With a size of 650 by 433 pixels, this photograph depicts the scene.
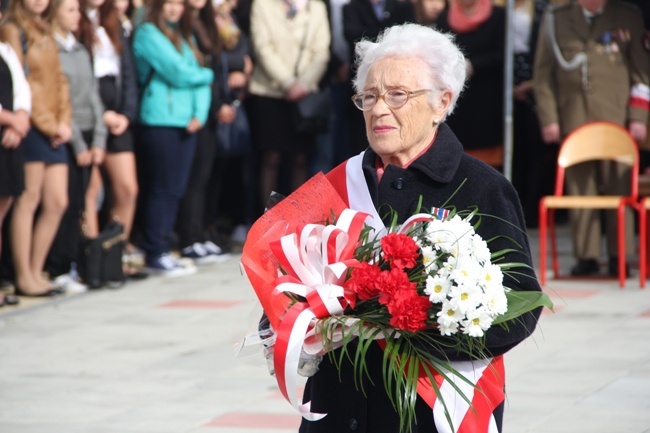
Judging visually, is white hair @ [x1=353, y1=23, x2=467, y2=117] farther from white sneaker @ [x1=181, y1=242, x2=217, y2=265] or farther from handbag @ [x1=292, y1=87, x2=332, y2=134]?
handbag @ [x1=292, y1=87, x2=332, y2=134]

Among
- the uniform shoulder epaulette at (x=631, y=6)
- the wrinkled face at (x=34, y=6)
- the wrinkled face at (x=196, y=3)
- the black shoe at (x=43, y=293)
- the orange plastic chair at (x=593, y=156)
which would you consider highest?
the wrinkled face at (x=34, y=6)

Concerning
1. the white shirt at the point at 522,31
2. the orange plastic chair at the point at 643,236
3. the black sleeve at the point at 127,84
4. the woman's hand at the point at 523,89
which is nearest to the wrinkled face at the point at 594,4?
the orange plastic chair at the point at 643,236

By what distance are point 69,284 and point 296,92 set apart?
331 cm

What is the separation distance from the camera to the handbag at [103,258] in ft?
33.9

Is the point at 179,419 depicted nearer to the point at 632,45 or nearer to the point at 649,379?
the point at 649,379

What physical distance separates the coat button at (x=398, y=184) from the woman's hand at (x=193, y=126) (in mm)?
7662

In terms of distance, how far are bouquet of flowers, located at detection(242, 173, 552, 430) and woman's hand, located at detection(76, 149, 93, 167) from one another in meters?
6.88

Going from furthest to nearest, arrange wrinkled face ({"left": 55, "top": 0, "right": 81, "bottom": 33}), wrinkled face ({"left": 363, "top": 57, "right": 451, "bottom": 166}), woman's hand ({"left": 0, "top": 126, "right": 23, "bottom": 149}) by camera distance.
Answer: wrinkled face ({"left": 55, "top": 0, "right": 81, "bottom": 33})
woman's hand ({"left": 0, "top": 126, "right": 23, "bottom": 149})
wrinkled face ({"left": 363, "top": 57, "right": 451, "bottom": 166})

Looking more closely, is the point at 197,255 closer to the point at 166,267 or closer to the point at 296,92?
the point at 166,267

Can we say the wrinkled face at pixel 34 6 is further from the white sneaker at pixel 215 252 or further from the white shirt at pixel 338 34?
the white shirt at pixel 338 34

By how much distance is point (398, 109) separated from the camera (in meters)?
3.94

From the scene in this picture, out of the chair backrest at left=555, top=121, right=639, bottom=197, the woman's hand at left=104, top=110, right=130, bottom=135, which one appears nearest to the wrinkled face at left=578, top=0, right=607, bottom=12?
the chair backrest at left=555, top=121, right=639, bottom=197

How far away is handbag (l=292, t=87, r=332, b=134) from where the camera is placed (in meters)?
12.7

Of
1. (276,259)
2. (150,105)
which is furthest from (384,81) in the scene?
(150,105)
